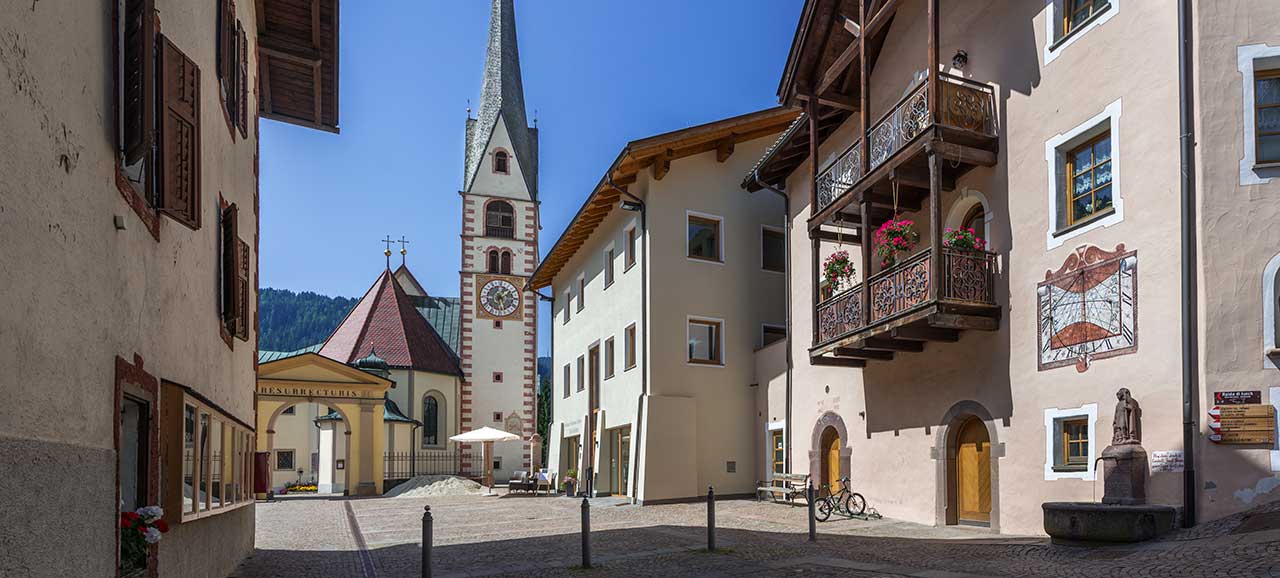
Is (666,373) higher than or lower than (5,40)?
lower

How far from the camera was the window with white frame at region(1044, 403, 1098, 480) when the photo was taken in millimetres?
12352

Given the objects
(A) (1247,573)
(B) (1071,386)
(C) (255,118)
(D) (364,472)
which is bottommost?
(D) (364,472)

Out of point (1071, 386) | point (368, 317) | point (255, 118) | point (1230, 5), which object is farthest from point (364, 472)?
point (1230, 5)

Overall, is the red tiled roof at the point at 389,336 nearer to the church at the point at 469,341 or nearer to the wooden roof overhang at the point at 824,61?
the church at the point at 469,341

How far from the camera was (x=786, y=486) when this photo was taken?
866 inches

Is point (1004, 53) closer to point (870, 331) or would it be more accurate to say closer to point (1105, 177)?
point (1105, 177)

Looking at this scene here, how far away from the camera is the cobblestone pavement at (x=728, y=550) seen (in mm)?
9414

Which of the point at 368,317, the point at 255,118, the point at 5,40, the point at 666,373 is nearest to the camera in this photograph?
the point at 5,40

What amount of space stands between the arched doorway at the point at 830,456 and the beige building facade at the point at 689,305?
4379mm

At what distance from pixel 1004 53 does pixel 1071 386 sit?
5.35 metres

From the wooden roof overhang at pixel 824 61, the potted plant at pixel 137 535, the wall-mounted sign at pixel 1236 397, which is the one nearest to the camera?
the potted plant at pixel 137 535

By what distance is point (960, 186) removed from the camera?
1585cm

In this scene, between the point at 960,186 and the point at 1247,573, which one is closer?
the point at 1247,573

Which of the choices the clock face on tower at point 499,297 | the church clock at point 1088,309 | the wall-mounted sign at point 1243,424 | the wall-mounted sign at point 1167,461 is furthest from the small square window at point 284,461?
the wall-mounted sign at point 1243,424
